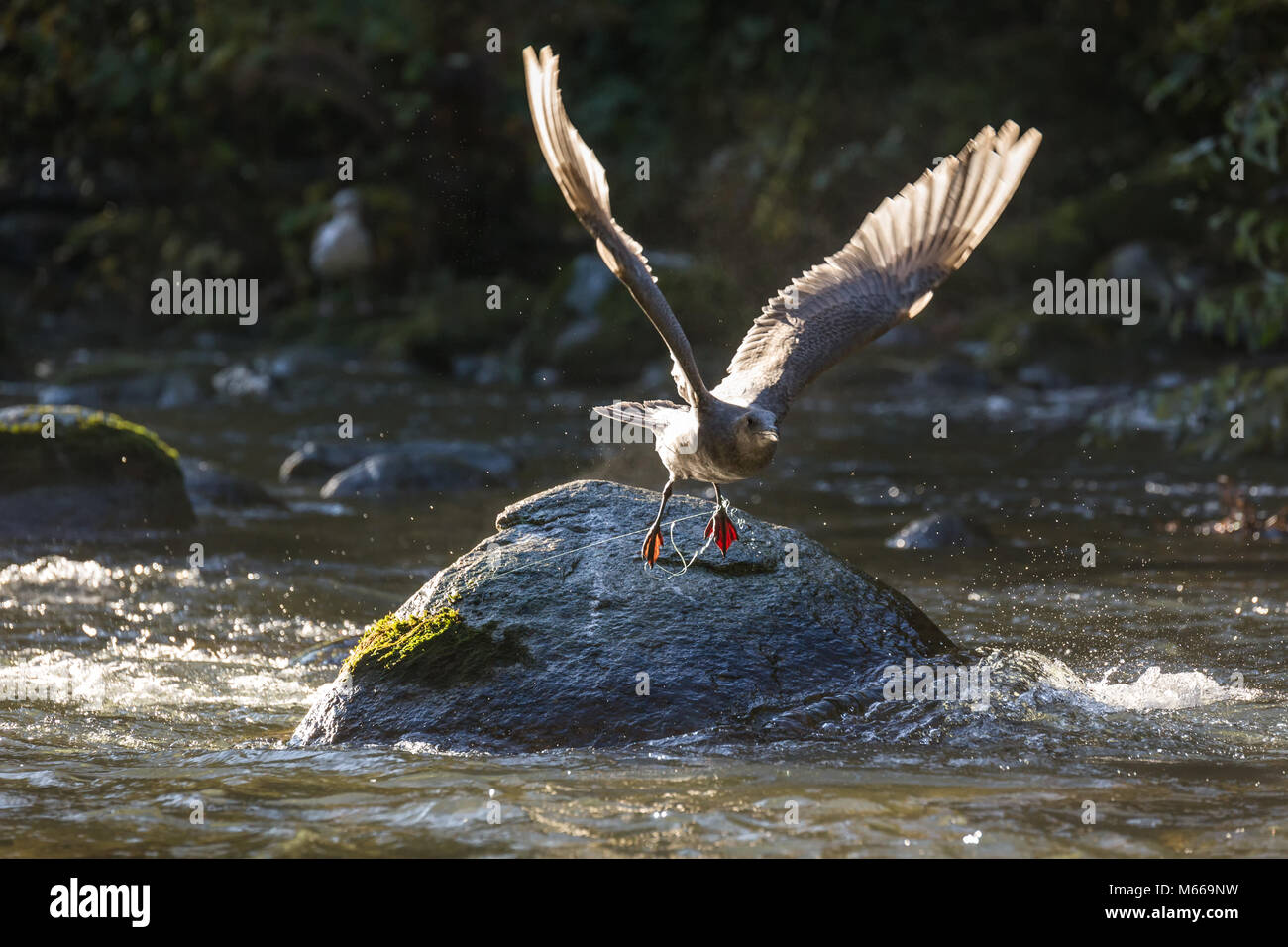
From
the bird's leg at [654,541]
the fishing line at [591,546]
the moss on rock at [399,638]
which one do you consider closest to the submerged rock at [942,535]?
the fishing line at [591,546]

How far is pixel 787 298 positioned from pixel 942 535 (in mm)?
3243

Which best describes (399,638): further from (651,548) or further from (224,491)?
(224,491)

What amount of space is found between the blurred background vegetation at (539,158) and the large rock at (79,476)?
25.5ft

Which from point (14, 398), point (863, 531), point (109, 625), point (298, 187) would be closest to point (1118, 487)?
point (863, 531)

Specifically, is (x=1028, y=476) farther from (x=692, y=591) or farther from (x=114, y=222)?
(x=114, y=222)

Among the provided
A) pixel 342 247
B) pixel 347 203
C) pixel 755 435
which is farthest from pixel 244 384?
pixel 755 435

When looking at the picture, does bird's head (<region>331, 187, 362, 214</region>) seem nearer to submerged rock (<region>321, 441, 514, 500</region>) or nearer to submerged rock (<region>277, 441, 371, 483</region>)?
submerged rock (<region>277, 441, 371, 483</region>)

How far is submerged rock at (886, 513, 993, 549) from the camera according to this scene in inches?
386

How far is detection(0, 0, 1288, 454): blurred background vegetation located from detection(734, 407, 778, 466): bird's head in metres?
11.8

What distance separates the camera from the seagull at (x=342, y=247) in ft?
73.9

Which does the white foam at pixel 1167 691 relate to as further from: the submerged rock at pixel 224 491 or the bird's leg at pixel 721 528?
the submerged rock at pixel 224 491

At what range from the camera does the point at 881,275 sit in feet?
23.3

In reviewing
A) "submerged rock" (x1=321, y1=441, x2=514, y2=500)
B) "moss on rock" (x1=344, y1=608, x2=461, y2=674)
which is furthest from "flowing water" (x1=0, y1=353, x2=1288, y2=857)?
"moss on rock" (x1=344, y1=608, x2=461, y2=674)

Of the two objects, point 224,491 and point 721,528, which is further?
point 224,491
